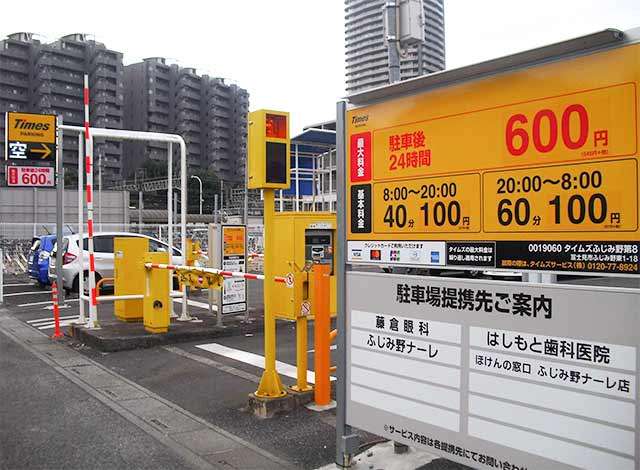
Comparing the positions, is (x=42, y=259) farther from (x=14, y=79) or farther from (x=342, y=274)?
(x=14, y=79)

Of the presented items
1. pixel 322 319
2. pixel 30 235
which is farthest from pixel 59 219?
pixel 30 235

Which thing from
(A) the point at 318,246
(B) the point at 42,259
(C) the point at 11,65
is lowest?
(B) the point at 42,259

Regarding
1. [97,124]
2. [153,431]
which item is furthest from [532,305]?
[97,124]

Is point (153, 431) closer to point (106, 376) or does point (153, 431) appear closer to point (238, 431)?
point (238, 431)

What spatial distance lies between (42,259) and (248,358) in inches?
449

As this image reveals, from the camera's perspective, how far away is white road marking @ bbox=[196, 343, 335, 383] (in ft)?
23.8

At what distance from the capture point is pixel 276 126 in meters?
5.36

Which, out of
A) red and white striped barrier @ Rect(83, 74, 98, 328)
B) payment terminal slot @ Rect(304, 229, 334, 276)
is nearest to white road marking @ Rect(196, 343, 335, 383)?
payment terminal slot @ Rect(304, 229, 334, 276)

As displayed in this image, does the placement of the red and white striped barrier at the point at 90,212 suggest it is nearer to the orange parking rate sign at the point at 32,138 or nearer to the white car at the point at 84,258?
the orange parking rate sign at the point at 32,138

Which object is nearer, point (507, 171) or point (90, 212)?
point (507, 171)

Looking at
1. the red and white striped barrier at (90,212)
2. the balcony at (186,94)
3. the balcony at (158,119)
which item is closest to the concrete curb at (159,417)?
the red and white striped barrier at (90,212)

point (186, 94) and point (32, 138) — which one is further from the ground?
point (186, 94)

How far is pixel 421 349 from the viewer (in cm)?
375

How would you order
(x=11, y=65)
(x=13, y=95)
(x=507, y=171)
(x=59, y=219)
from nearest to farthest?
(x=507, y=171)
(x=59, y=219)
(x=13, y=95)
(x=11, y=65)
